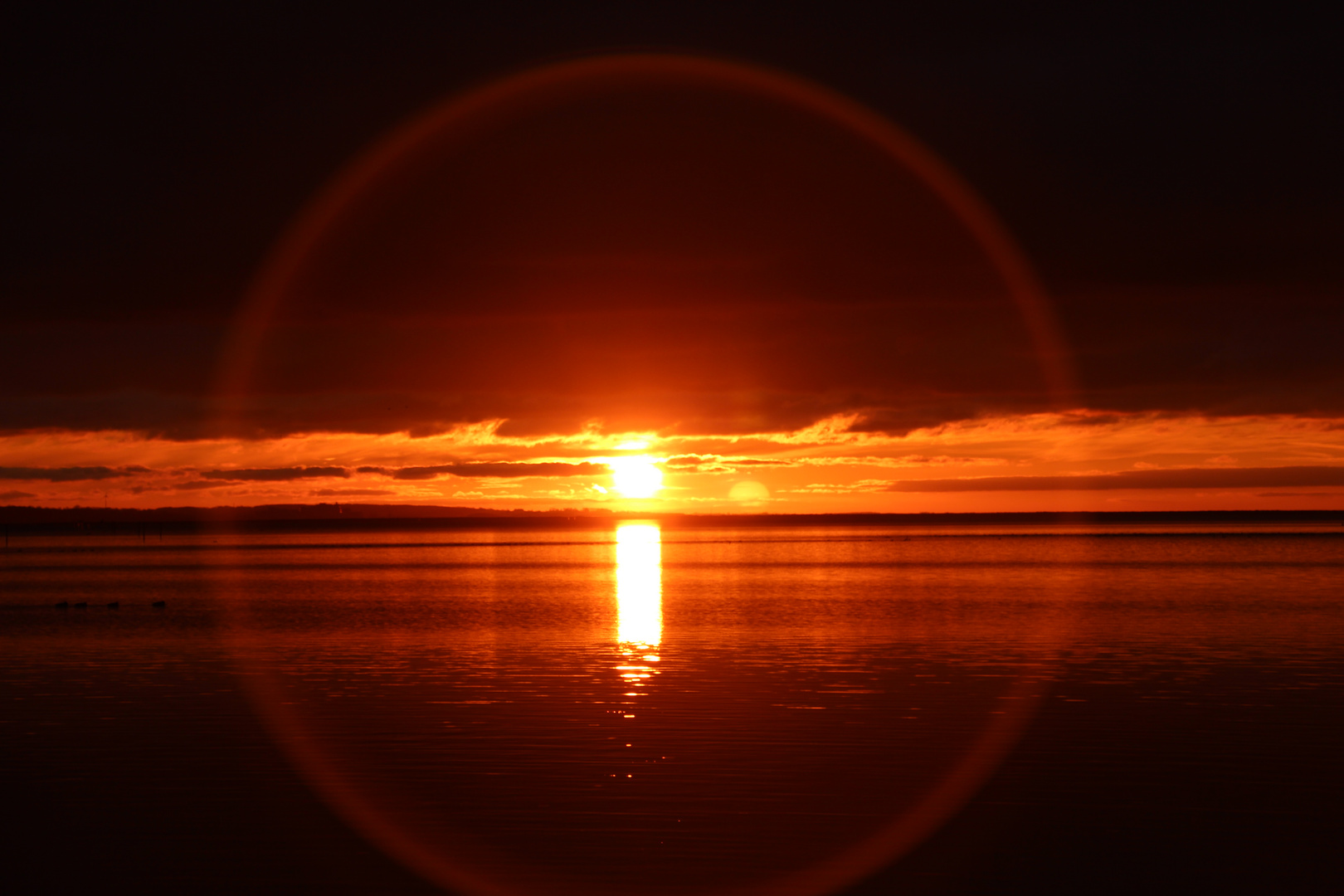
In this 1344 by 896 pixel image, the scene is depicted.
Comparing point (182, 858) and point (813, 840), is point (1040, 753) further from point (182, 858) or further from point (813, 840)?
point (182, 858)

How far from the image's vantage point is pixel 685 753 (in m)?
24.2

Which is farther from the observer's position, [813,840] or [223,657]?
[223,657]

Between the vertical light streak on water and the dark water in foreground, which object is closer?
the dark water in foreground

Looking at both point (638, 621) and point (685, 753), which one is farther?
point (638, 621)

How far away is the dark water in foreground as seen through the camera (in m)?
17.3

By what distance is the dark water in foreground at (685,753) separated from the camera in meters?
17.3

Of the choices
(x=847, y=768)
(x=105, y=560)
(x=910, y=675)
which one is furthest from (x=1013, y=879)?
(x=105, y=560)

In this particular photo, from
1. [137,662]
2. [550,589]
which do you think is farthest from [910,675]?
[550,589]

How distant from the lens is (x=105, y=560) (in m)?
159

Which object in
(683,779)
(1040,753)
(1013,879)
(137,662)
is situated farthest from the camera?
(137,662)

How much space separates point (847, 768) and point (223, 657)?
26.1 m

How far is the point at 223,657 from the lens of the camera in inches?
1652

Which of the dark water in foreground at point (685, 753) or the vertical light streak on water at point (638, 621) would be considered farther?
the vertical light streak on water at point (638, 621)

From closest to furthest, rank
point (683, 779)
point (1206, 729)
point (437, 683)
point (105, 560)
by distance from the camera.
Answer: point (683, 779)
point (1206, 729)
point (437, 683)
point (105, 560)
